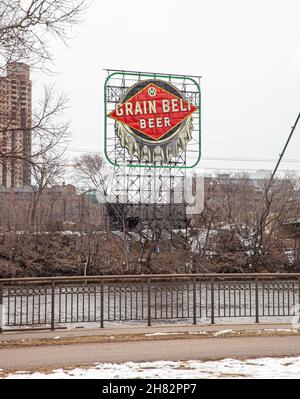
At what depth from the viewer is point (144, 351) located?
26.6ft

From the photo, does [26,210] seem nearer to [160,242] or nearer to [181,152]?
[160,242]

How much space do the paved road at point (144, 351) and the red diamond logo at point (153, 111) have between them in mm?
12110

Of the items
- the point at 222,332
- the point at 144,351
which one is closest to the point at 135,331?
the point at 222,332

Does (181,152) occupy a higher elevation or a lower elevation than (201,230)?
higher

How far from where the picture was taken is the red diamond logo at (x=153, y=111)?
65.1ft

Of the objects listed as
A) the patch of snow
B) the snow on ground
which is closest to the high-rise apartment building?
the snow on ground

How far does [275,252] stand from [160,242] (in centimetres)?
901

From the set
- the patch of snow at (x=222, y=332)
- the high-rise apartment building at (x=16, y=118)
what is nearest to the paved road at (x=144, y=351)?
the patch of snow at (x=222, y=332)

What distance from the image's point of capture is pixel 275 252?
3869cm

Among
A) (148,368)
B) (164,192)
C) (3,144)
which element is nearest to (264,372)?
(148,368)

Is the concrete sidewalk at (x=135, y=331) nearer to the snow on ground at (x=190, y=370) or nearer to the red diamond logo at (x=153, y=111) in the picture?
the snow on ground at (x=190, y=370)

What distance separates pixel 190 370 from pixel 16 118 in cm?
677

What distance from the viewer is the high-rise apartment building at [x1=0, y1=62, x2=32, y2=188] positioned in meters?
10.5

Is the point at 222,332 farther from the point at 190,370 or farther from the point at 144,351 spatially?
the point at 190,370
